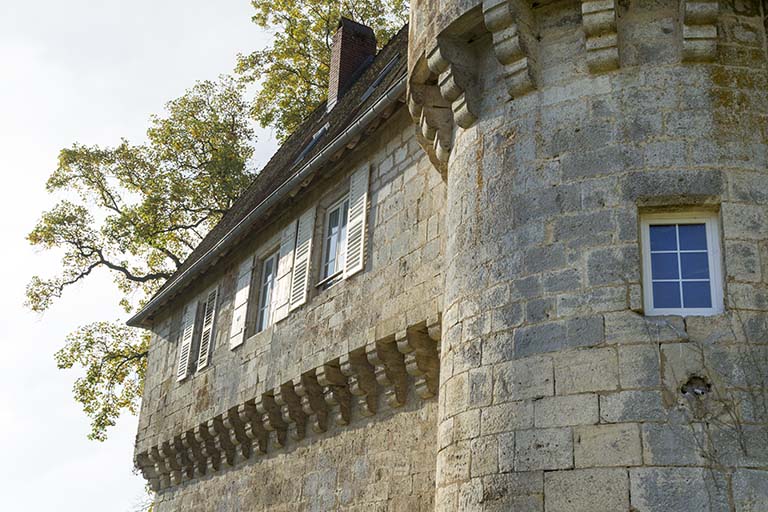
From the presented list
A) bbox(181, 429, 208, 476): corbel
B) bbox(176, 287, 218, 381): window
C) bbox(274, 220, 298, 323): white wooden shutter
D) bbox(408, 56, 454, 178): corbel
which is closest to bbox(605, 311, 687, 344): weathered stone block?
bbox(408, 56, 454, 178): corbel

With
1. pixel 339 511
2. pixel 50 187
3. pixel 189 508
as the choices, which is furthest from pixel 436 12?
pixel 50 187

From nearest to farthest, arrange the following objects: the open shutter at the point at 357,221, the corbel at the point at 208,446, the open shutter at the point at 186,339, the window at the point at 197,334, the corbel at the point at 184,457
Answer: the open shutter at the point at 357,221, the corbel at the point at 208,446, the corbel at the point at 184,457, the window at the point at 197,334, the open shutter at the point at 186,339

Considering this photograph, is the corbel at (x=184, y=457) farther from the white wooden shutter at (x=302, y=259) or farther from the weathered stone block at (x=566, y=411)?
the weathered stone block at (x=566, y=411)

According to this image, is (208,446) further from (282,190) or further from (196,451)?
(282,190)

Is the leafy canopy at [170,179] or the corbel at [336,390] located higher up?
the leafy canopy at [170,179]

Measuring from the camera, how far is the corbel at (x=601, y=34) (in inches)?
269

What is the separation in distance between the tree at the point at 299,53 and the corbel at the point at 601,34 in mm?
15121

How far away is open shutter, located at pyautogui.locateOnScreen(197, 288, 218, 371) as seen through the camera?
14.4m

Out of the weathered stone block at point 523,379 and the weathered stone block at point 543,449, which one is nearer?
the weathered stone block at point 543,449

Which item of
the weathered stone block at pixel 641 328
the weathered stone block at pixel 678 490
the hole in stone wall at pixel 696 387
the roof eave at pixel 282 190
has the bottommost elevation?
the weathered stone block at pixel 678 490

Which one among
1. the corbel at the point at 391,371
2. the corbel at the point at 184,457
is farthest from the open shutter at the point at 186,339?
the corbel at the point at 391,371

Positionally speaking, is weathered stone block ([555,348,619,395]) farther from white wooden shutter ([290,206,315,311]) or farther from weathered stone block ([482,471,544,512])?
white wooden shutter ([290,206,315,311])

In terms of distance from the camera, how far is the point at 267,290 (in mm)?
13289

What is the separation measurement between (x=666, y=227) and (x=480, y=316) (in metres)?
1.35
